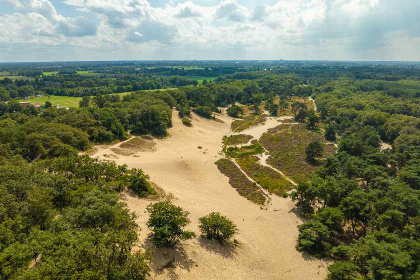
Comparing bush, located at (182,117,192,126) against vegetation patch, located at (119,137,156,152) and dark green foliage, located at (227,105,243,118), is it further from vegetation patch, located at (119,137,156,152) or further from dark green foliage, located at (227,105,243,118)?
dark green foliage, located at (227,105,243,118)

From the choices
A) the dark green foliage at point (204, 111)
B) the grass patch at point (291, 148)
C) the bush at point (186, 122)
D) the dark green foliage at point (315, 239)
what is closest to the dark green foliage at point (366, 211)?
the dark green foliage at point (315, 239)

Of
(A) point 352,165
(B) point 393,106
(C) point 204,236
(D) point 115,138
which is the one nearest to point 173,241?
(C) point 204,236

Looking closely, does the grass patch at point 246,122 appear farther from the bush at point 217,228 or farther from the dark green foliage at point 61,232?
the dark green foliage at point 61,232

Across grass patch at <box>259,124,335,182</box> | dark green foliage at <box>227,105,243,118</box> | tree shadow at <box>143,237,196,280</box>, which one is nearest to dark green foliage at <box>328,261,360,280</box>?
tree shadow at <box>143,237,196,280</box>

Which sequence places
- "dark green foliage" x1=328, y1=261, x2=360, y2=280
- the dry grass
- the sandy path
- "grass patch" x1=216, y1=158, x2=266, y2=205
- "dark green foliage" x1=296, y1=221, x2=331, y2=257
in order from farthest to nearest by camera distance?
the dry grass < "grass patch" x1=216, y1=158, x2=266, y2=205 < "dark green foliage" x1=296, y1=221, x2=331, y2=257 < the sandy path < "dark green foliage" x1=328, y1=261, x2=360, y2=280

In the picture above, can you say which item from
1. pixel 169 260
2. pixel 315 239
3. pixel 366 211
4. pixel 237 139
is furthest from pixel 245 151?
pixel 169 260

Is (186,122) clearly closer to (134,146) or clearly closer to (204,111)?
(204,111)
